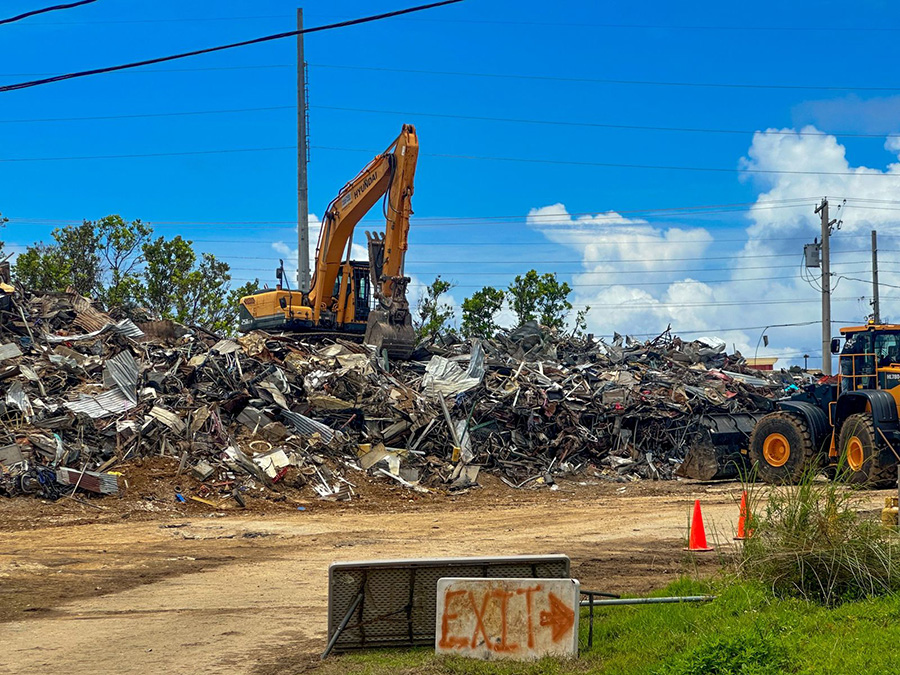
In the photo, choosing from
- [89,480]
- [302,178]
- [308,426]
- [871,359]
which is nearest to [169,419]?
[89,480]

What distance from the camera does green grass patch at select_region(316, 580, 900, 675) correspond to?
6172 mm

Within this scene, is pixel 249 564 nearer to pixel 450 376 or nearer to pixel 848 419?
pixel 450 376

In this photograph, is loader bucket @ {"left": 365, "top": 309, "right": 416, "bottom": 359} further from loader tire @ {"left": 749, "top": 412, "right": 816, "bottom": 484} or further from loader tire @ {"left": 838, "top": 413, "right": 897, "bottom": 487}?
loader tire @ {"left": 838, "top": 413, "right": 897, "bottom": 487}

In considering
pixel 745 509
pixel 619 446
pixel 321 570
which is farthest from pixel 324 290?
pixel 745 509

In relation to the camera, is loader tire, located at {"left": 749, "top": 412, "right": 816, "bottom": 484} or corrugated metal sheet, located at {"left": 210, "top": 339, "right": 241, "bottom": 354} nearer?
loader tire, located at {"left": 749, "top": 412, "right": 816, "bottom": 484}

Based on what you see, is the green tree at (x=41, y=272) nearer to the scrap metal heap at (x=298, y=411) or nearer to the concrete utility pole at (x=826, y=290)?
the scrap metal heap at (x=298, y=411)

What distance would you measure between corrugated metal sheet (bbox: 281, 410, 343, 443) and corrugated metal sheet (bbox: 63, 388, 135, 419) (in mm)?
3211

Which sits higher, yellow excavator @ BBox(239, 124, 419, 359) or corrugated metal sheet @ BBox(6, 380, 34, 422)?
yellow excavator @ BBox(239, 124, 419, 359)

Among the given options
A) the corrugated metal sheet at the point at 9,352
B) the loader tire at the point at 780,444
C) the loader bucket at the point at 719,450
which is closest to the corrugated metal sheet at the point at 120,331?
the corrugated metal sheet at the point at 9,352

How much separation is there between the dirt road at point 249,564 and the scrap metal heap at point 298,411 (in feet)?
5.93

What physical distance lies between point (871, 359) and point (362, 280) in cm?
1493

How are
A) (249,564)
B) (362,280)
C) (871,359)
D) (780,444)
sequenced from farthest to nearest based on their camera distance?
(362,280)
(780,444)
(871,359)
(249,564)

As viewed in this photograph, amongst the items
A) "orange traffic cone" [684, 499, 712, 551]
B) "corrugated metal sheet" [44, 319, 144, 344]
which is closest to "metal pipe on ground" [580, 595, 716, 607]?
"orange traffic cone" [684, 499, 712, 551]

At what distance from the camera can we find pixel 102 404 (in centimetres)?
1914
